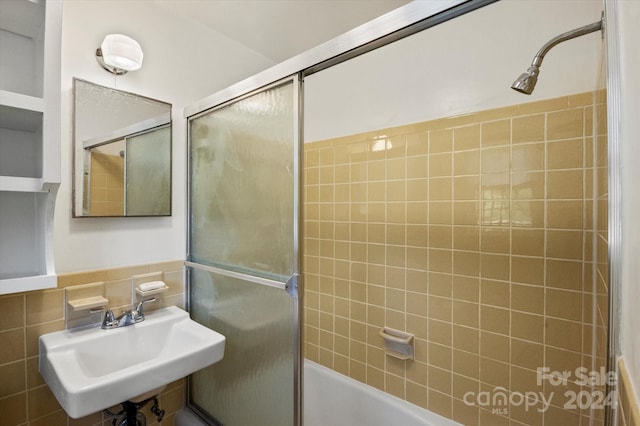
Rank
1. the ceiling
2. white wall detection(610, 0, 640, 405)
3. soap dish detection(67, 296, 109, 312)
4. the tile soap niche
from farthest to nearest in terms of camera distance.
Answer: the tile soap niche
the ceiling
soap dish detection(67, 296, 109, 312)
white wall detection(610, 0, 640, 405)

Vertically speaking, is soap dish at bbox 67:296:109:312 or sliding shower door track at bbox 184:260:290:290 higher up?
sliding shower door track at bbox 184:260:290:290

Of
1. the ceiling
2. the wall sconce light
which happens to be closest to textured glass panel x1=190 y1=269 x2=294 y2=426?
the wall sconce light

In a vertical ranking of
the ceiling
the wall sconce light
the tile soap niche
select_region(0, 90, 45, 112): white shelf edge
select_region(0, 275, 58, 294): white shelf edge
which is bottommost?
the tile soap niche

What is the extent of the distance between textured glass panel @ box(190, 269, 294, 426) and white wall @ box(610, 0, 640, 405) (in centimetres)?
91

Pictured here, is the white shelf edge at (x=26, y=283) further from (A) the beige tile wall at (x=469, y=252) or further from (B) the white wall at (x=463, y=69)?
(B) the white wall at (x=463, y=69)

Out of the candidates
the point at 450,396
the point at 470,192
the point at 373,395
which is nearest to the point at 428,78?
the point at 470,192

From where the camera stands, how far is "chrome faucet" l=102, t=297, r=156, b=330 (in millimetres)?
1331

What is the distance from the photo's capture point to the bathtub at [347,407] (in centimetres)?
158

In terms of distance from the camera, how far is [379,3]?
1.52 meters

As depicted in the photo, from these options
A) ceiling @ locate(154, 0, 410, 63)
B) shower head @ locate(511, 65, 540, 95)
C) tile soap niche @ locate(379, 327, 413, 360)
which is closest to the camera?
shower head @ locate(511, 65, 540, 95)

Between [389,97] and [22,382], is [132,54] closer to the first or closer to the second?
[389,97]

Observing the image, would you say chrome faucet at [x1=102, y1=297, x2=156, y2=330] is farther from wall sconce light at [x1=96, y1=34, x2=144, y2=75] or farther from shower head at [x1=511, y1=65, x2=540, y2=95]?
shower head at [x1=511, y1=65, x2=540, y2=95]

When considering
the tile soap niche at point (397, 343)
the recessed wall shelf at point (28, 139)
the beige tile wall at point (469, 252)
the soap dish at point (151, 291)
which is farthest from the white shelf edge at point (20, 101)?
the tile soap niche at point (397, 343)

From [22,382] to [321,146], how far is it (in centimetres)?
183
